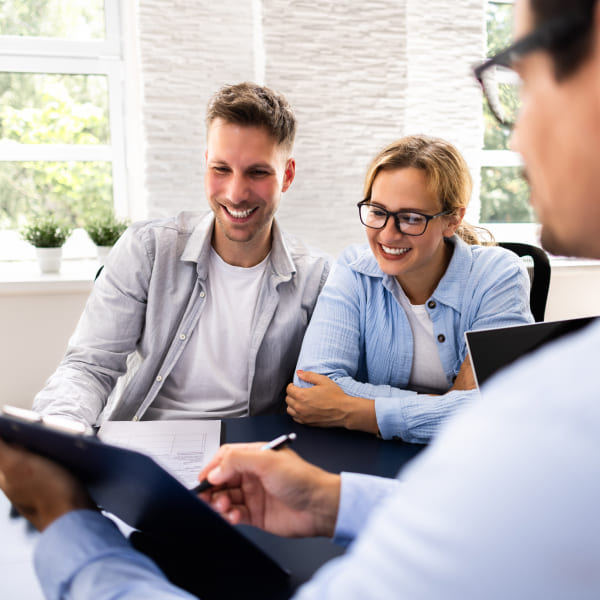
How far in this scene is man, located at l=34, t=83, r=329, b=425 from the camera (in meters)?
1.59

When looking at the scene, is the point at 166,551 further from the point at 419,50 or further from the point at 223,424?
the point at 419,50

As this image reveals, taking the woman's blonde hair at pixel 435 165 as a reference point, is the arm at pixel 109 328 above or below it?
below

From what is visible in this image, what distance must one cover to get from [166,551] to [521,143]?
680 mm

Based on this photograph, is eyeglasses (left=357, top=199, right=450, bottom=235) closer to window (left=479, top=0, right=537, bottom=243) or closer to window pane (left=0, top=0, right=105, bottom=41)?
window pane (left=0, top=0, right=105, bottom=41)

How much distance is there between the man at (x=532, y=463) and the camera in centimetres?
34

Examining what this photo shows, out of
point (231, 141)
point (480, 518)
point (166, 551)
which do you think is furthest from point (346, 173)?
point (480, 518)

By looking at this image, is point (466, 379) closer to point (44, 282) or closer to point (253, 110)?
point (253, 110)

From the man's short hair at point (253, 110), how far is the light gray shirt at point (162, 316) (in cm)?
30

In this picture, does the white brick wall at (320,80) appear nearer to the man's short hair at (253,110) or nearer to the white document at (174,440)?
the man's short hair at (253,110)

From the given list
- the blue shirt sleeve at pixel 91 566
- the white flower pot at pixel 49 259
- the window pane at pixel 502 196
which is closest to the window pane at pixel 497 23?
the window pane at pixel 502 196

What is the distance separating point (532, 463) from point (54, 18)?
315 centimetres

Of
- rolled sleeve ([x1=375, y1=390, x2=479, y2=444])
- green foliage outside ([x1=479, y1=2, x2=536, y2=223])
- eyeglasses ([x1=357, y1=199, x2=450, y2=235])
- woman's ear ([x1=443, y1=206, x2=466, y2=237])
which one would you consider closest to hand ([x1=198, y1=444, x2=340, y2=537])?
rolled sleeve ([x1=375, y1=390, x2=479, y2=444])

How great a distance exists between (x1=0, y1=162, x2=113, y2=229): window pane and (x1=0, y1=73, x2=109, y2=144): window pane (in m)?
0.13

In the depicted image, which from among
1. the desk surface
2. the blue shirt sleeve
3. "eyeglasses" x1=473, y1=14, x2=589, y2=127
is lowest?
the desk surface
